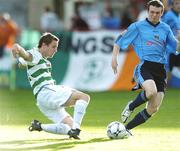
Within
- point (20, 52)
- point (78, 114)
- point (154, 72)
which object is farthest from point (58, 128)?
point (154, 72)

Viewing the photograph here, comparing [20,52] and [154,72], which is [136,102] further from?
[20,52]

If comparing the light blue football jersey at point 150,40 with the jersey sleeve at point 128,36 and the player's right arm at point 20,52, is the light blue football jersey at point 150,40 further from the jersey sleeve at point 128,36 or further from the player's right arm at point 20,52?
the player's right arm at point 20,52

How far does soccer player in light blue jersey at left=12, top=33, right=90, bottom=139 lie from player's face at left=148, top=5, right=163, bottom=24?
58.0 inches

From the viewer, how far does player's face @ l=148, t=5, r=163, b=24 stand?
13.0 metres

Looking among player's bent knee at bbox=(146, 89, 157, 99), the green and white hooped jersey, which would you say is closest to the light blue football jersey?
player's bent knee at bbox=(146, 89, 157, 99)

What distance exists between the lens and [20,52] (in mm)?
11977

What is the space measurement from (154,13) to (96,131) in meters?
2.01

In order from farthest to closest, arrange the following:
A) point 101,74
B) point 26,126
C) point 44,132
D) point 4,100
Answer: point 101,74 → point 4,100 → point 26,126 → point 44,132

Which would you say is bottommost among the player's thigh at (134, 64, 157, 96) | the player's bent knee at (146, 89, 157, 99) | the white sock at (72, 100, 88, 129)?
the white sock at (72, 100, 88, 129)

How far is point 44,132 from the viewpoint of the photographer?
1347 centimetres

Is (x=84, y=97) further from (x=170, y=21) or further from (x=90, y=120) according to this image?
(x=170, y=21)

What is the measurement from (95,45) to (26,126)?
9.85 m

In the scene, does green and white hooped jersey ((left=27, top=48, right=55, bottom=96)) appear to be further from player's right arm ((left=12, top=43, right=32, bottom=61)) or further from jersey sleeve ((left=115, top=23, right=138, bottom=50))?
jersey sleeve ((left=115, top=23, right=138, bottom=50))

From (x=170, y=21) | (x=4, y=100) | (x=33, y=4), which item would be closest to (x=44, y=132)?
(x=170, y=21)
